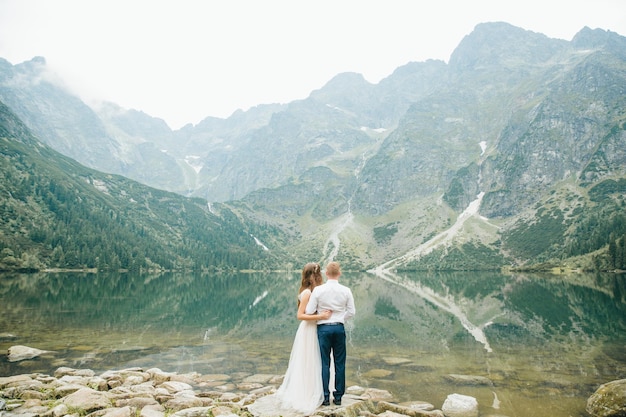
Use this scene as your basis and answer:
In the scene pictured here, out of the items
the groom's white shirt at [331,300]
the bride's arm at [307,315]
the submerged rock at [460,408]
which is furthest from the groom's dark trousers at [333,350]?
the submerged rock at [460,408]

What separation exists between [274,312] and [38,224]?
157257 millimetres

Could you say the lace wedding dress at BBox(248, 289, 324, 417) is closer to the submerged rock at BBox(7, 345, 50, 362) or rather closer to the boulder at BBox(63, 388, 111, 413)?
the boulder at BBox(63, 388, 111, 413)

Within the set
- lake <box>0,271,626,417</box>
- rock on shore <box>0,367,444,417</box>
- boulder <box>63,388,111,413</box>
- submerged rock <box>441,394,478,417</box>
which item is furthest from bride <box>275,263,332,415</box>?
lake <box>0,271,626,417</box>

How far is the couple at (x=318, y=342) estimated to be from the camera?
12281 mm

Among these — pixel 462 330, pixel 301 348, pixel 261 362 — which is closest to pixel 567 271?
pixel 462 330

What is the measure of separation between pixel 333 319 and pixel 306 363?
1.83 metres

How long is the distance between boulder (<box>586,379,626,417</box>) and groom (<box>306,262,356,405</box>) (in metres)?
10.5

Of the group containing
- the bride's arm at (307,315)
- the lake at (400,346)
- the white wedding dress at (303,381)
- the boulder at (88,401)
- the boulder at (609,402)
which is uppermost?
the bride's arm at (307,315)

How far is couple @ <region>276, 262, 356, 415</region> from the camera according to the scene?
1228 cm

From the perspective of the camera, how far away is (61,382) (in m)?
17.6

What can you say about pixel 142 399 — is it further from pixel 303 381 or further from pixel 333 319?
pixel 333 319

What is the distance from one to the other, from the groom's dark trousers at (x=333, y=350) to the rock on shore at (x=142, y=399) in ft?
1.95

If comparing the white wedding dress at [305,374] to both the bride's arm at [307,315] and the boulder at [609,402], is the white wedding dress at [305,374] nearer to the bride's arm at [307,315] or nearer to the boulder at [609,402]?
the bride's arm at [307,315]

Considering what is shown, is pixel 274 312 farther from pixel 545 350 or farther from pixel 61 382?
pixel 61 382
